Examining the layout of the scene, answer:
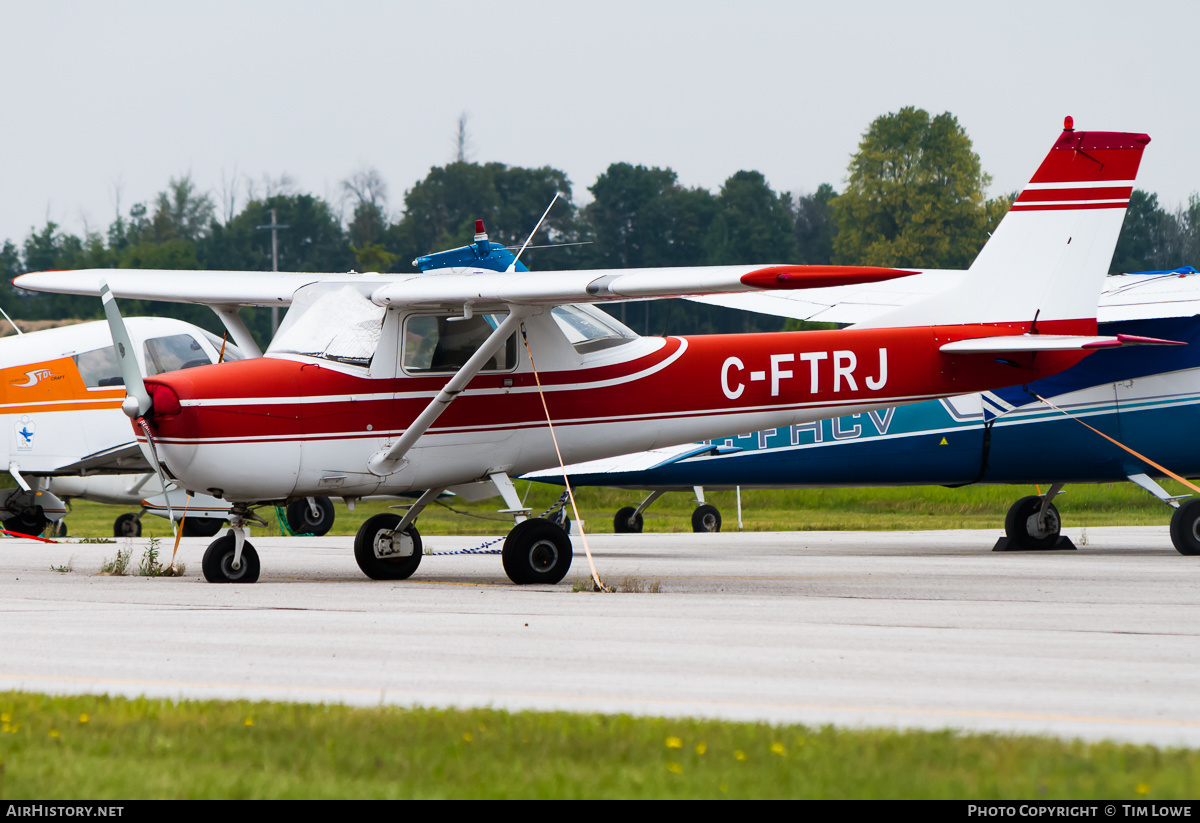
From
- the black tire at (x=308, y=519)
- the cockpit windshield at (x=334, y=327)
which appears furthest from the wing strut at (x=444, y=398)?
the black tire at (x=308, y=519)

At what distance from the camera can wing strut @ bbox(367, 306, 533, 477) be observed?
11.5 meters

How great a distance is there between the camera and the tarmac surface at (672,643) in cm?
583

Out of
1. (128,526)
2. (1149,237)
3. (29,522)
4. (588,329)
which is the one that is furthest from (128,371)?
(1149,237)

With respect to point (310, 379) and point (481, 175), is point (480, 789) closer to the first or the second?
point (310, 379)

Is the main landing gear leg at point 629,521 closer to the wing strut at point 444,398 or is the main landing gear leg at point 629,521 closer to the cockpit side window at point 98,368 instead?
the cockpit side window at point 98,368

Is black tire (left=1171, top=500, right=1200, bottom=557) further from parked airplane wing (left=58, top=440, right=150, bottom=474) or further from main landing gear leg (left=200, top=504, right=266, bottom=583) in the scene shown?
parked airplane wing (left=58, top=440, right=150, bottom=474)

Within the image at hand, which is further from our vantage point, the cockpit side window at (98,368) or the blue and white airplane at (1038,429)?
the cockpit side window at (98,368)

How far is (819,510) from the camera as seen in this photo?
3931 centimetres

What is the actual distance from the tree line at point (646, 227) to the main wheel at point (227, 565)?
223 feet

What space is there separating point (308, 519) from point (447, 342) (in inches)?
548

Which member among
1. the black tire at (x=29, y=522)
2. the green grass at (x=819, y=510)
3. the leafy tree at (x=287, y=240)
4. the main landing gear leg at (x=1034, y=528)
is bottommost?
the green grass at (x=819, y=510)

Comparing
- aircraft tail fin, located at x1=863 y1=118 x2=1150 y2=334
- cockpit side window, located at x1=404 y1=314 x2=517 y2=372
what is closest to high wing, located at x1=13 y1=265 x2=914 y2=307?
cockpit side window, located at x1=404 y1=314 x2=517 y2=372

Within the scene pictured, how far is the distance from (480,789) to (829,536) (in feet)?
62.9
